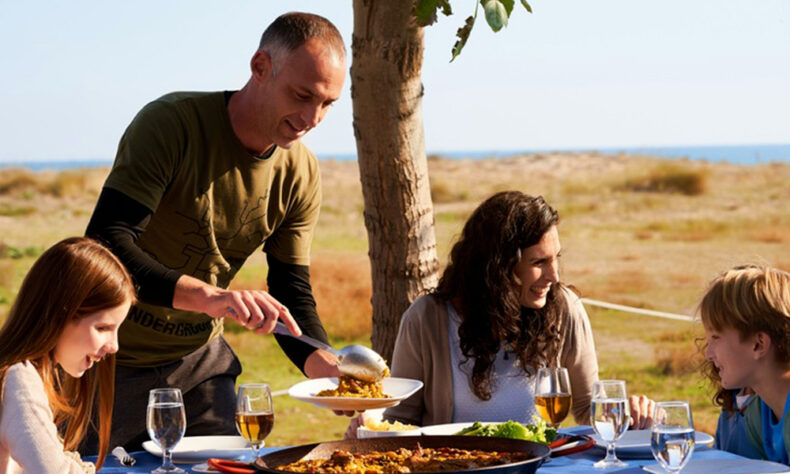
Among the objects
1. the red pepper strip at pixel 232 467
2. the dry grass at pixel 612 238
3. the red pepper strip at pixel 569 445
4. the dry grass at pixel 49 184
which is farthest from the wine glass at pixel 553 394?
the dry grass at pixel 49 184

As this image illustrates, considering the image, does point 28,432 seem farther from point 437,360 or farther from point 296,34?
point 437,360

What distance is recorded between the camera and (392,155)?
432 cm

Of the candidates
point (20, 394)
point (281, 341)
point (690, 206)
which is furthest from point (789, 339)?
point (690, 206)

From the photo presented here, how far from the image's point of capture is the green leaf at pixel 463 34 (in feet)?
10.8

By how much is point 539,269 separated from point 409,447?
1218 mm

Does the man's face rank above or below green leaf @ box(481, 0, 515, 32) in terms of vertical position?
below

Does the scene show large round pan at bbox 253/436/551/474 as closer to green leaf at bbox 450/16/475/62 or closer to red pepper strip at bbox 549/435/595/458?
red pepper strip at bbox 549/435/595/458

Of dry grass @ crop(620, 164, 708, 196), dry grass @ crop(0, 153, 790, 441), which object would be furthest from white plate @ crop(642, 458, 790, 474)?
dry grass @ crop(620, 164, 708, 196)

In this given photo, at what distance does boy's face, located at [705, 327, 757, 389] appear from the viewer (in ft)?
9.68

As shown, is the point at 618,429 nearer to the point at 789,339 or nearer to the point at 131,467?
the point at 789,339

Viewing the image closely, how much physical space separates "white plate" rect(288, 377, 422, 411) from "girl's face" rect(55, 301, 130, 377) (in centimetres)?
46

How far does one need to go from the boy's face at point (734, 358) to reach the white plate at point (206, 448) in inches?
51.0

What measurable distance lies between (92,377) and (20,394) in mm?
482

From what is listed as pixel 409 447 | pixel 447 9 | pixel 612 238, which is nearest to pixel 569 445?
pixel 409 447
